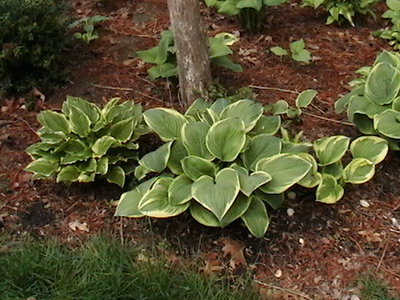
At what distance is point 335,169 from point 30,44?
2.20m

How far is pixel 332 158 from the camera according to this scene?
3.78 metres

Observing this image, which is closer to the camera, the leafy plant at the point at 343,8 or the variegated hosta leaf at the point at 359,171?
the variegated hosta leaf at the point at 359,171

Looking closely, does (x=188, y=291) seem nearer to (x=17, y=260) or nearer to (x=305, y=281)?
(x=305, y=281)

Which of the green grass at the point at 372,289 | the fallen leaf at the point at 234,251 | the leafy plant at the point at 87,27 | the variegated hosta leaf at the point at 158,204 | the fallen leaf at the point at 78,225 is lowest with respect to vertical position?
the green grass at the point at 372,289

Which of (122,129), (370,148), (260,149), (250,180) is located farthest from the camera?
(122,129)

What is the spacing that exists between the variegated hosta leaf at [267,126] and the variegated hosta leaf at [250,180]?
1.30 ft

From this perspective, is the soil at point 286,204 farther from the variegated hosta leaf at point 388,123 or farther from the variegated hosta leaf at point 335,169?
the variegated hosta leaf at point 388,123

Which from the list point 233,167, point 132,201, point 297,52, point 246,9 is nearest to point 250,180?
point 233,167

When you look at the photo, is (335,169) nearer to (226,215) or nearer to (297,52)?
(226,215)

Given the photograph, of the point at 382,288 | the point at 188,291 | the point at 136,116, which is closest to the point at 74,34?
the point at 136,116

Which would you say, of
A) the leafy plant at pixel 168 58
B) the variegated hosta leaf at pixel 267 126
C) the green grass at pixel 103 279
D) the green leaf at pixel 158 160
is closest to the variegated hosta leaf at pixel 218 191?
the green leaf at pixel 158 160

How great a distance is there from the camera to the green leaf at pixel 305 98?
4.29 meters

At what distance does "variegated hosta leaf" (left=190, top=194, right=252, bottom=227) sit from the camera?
352 centimetres

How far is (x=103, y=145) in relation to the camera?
3.88 m
